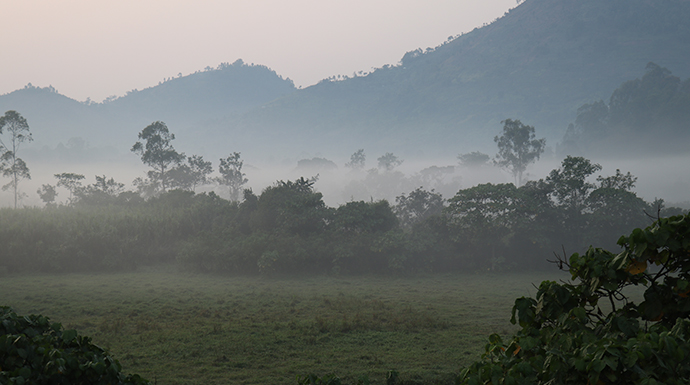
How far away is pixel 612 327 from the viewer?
91.0 inches

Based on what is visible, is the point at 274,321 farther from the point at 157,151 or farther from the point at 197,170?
the point at 197,170

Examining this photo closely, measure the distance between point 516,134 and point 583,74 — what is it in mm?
112537

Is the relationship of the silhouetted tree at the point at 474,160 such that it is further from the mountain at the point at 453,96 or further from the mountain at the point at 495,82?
the mountain at the point at 495,82

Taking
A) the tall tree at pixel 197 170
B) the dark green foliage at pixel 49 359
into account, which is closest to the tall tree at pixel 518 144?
the tall tree at pixel 197 170

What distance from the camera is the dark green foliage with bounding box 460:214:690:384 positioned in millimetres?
1848

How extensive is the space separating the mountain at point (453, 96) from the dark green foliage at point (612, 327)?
455 feet

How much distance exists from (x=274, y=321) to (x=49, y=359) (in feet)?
28.3

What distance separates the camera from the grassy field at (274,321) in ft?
Answer: 24.8

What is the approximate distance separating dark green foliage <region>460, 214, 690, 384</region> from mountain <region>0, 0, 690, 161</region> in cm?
13877

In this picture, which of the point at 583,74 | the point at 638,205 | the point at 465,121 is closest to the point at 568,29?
the point at 583,74

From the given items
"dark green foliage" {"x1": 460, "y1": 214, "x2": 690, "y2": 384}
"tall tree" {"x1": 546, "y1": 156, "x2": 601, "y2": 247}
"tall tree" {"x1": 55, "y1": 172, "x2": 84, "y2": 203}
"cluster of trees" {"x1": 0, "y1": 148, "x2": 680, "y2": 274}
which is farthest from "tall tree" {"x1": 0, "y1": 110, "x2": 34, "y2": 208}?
"dark green foliage" {"x1": 460, "y1": 214, "x2": 690, "y2": 384}

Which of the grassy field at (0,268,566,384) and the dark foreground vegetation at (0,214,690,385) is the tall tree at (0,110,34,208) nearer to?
the grassy field at (0,268,566,384)

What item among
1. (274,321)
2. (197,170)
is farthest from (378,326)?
(197,170)

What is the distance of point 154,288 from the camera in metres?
16.0
